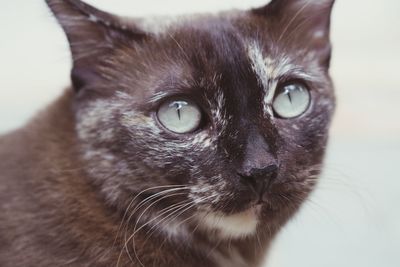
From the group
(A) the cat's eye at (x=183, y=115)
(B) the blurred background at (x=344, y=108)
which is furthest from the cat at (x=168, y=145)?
(B) the blurred background at (x=344, y=108)

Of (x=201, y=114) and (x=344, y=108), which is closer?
(x=201, y=114)

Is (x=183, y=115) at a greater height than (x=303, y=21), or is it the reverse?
(x=303, y=21)

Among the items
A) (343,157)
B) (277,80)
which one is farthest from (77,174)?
(343,157)

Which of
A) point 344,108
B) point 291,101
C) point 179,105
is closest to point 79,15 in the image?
point 179,105

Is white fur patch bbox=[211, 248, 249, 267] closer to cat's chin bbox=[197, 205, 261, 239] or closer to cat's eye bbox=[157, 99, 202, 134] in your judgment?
cat's chin bbox=[197, 205, 261, 239]

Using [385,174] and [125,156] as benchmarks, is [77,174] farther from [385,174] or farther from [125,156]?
[385,174]

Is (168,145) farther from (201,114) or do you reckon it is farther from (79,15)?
(79,15)
